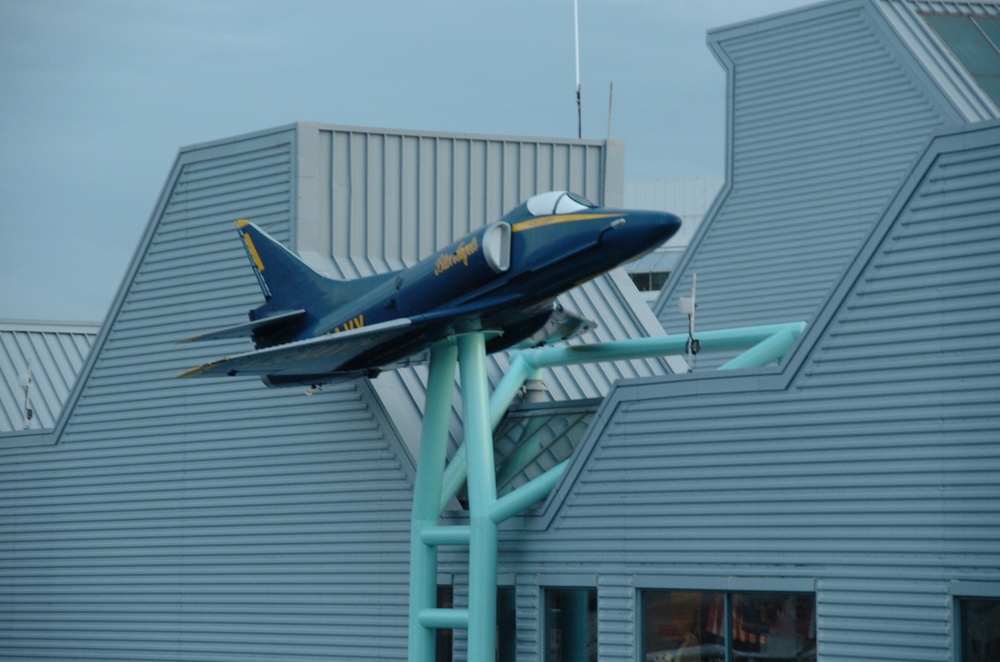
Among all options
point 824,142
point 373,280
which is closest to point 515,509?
point 373,280

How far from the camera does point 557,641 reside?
809 inches

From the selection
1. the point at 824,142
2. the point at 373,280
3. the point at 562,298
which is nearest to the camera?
the point at 373,280

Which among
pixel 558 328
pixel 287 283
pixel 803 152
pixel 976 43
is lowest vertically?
pixel 558 328

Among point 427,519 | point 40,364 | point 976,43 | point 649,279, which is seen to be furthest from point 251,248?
point 649,279

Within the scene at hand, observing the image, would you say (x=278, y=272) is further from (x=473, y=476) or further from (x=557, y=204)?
(x=557, y=204)

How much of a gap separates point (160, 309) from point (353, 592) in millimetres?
7069

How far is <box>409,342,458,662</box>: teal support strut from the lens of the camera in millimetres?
20906

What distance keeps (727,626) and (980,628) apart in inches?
129

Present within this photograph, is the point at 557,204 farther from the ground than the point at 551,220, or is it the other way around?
the point at 557,204

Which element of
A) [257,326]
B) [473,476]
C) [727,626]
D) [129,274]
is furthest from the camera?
[129,274]

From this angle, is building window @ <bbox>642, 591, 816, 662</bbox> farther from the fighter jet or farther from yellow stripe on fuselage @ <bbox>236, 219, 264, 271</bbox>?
yellow stripe on fuselage @ <bbox>236, 219, 264, 271</bbox>

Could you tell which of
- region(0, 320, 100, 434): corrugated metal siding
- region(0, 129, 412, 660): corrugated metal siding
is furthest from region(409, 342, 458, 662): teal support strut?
region(0, 320, 100, 434): corrugated metal siding

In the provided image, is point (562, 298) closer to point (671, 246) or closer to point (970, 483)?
point (970, 483)

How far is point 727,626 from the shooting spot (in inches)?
717
